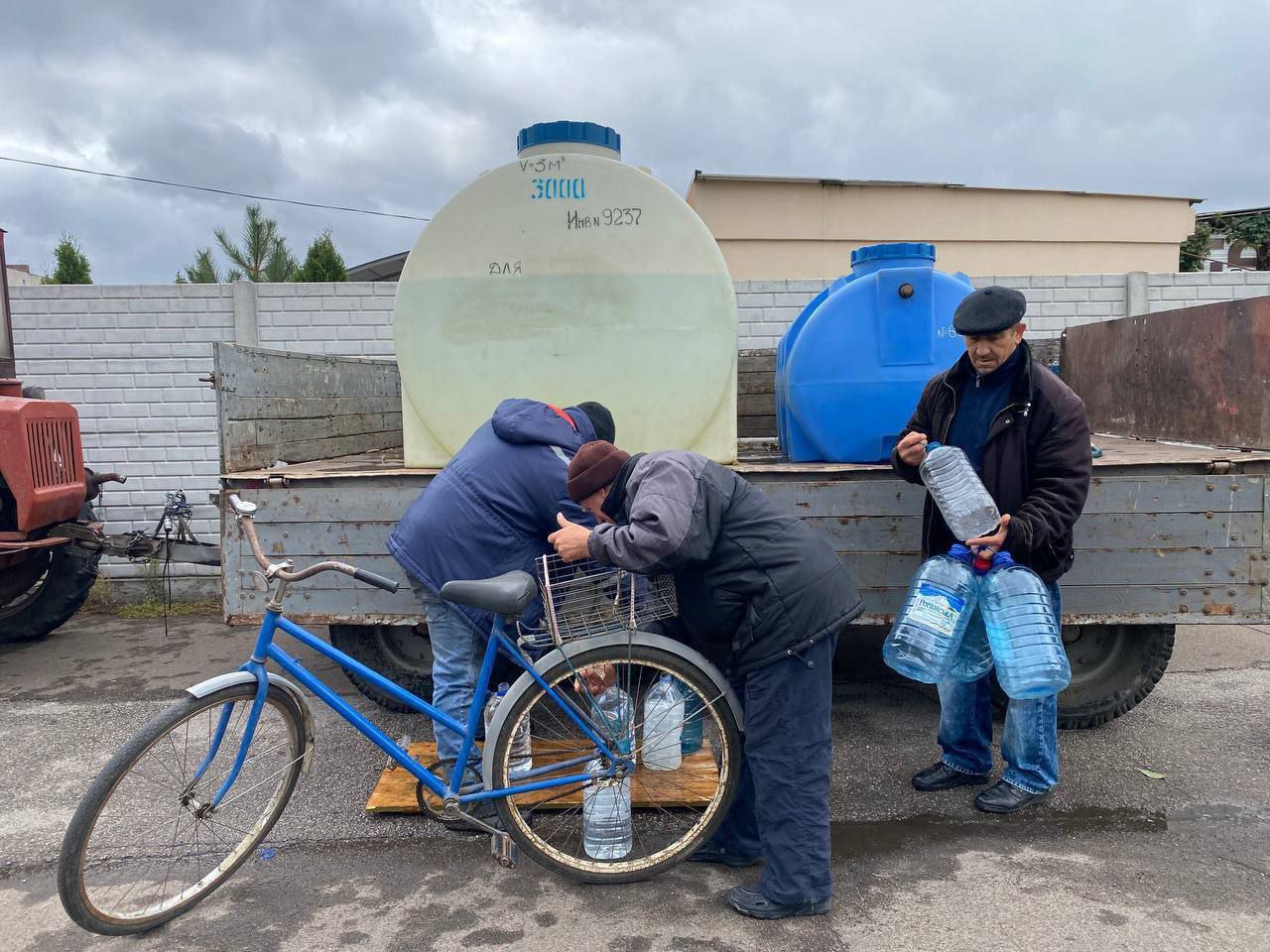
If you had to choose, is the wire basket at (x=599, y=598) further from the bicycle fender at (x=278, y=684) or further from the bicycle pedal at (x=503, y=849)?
the bicycle fender at (x=278, y=684)

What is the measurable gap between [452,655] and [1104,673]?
272 centimetres

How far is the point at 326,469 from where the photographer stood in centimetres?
351

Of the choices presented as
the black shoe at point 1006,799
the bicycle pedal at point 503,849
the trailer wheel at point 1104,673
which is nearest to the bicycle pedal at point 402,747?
the bicycle pedal at point 503,849

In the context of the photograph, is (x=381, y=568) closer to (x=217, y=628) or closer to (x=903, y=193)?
(x=217, y=628)

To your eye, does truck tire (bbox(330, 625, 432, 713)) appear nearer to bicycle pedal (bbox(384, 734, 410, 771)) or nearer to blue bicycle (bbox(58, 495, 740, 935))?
bicycle pedal (bbox(384, 734, 410, 771))

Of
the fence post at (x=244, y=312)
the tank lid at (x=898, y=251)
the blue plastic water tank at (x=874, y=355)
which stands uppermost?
the fence post at (x=244, y=312)

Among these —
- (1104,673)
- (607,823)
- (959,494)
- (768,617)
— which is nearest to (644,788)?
(607,823)

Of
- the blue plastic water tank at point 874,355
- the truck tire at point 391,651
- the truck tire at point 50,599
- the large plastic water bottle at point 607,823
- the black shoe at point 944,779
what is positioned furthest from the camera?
the truck tire at point 50,599

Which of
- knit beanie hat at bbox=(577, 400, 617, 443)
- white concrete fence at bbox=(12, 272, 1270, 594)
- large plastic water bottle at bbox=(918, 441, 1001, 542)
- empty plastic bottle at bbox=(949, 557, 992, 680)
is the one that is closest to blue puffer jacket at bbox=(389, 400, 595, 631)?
knit beanie hat at bbox=(577, 400, 617, 443)

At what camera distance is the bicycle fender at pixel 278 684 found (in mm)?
2338

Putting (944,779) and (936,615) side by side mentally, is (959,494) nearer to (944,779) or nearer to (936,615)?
(936,615)

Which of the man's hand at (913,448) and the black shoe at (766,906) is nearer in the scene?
the black shoe at (766,906)

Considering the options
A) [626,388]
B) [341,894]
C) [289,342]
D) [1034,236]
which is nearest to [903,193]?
[1034,236]

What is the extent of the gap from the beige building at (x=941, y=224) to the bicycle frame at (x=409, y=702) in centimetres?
1020
